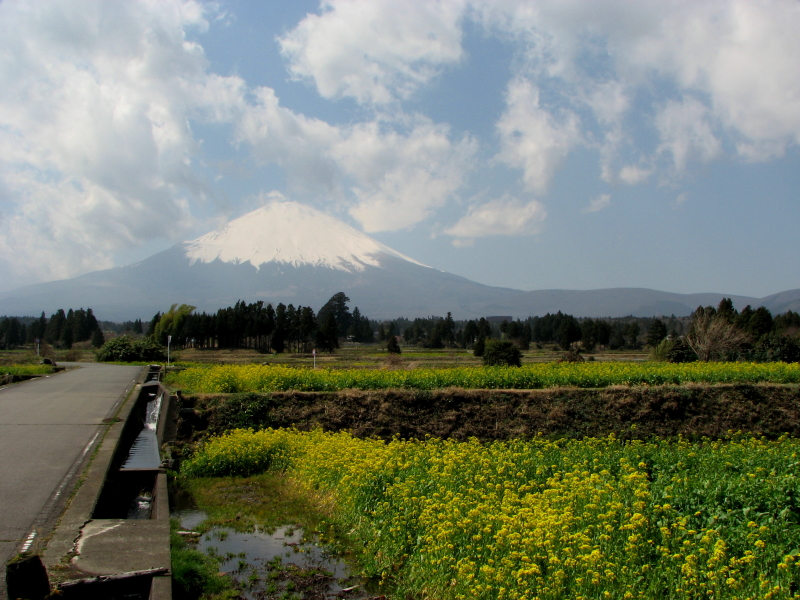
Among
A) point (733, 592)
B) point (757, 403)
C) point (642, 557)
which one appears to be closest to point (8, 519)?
point (642, 557)

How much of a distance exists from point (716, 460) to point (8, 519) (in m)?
8.89

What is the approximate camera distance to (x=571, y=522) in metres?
5.63

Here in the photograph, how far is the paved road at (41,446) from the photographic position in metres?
5.68

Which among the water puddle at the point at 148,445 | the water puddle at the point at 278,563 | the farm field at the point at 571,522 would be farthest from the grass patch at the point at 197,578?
the water puddle at the point at 148,445

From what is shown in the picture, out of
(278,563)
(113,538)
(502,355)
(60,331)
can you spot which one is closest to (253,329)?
(60,331)

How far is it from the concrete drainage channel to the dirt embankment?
181 inches

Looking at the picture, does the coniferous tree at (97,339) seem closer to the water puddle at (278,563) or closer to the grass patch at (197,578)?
the water puddle at (278,563)

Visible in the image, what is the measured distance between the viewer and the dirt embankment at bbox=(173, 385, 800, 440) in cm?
1430

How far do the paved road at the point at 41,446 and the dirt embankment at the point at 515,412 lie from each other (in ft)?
9.21

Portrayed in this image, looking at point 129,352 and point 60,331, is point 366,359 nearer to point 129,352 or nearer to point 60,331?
point 129,352

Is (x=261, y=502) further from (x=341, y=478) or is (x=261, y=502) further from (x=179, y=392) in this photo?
(x=179, y=392)

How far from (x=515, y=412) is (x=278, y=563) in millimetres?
9732

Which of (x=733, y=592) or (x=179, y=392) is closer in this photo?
(x=733, y=592)

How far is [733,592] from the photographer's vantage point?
437 centimetres
